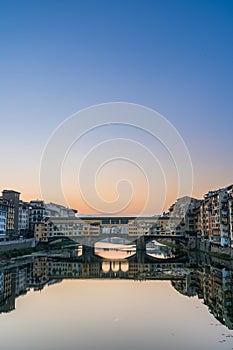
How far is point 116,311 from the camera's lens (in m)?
8.89

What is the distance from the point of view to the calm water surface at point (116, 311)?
645 centimetres

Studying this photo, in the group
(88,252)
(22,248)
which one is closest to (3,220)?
(22,248)

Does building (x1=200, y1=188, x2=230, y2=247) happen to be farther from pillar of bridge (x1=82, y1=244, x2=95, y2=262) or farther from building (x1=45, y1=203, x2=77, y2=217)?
building (x1=45, y1=203, x2=77, y2=217)

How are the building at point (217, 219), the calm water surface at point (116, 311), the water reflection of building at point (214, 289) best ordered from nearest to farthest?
1. the calm water surface at point (116, 311)
2. the water reflection of building at point (214, 289)
3. the building at point (217, 219)

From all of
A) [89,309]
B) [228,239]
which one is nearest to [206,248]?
[228,239]

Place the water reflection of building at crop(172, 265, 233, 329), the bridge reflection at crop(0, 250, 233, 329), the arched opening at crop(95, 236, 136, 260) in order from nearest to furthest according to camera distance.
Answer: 1. the water reflection of building at crop(172, 265, 233, 329)
2. the bridge reflection at crop(0, 250, 233, 329)
3. the arched opening at crop(95, 236, 136, 260)

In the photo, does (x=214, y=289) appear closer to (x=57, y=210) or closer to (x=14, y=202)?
(x=14, y=202)

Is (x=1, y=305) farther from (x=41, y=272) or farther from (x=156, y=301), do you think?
(x=41, y=272)

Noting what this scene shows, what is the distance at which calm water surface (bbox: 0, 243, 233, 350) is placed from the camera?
6.45m

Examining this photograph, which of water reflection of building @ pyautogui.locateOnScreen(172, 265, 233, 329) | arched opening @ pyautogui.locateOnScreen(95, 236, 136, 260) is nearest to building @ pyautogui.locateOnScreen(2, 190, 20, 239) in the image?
arched opening @ pyautogui.locateOnScreen(95, 236, 136, 260)

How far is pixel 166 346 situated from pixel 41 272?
1119 cm

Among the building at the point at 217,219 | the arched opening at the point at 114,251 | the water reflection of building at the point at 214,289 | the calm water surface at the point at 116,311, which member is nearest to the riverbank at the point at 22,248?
the arched opening at the point at 114,251

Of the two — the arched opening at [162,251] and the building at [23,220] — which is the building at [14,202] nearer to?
the building at [23,220]

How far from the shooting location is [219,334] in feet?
22.5
